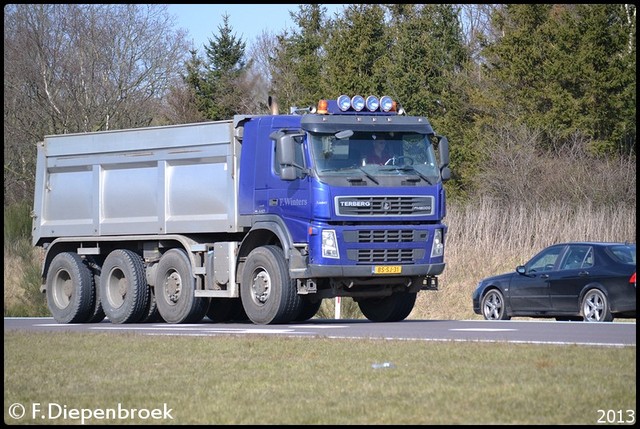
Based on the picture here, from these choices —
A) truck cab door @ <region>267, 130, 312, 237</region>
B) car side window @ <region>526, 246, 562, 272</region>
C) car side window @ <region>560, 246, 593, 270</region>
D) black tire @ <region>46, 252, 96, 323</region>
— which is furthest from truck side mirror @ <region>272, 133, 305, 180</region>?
black tire @ <region>46, 252, 96, 323</region>

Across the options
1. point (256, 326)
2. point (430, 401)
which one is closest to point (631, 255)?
point (256, 326)

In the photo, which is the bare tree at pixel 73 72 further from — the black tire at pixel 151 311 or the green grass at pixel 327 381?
the green grass at pixel 327 381

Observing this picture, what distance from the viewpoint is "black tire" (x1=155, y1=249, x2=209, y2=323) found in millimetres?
21031

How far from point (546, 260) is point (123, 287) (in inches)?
296

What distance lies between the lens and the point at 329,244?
1884 centimetres

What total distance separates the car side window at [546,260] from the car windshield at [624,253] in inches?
51.6

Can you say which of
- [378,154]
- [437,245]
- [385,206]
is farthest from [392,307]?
[378,154]

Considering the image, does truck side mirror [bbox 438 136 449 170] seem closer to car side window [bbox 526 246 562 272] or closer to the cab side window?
the cab side window

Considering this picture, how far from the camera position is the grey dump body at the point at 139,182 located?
20.5 metres

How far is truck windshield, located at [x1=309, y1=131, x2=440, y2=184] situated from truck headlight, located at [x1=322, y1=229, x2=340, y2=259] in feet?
2.90

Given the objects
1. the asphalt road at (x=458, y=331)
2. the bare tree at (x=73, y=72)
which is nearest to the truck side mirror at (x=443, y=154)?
the asphalt road at (x=458, y=331)

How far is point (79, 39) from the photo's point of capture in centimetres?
5238

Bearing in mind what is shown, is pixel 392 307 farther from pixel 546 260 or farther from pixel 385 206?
pixel 546 260

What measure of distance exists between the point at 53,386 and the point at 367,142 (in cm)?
917
